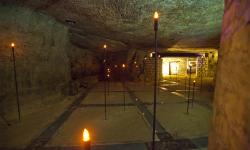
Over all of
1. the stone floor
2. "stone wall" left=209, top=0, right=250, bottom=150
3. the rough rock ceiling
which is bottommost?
the stone floor

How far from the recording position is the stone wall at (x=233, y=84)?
1259mm

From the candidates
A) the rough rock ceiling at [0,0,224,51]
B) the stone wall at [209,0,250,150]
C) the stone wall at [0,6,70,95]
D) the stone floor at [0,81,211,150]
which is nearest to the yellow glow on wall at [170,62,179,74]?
the rough rock ceiling at [0,0,224,51]

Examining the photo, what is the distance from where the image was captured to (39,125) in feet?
14.0

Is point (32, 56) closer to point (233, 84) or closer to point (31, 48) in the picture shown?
point (31, 48)

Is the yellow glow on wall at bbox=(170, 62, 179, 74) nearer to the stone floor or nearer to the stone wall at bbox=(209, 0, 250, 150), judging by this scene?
the stone floor

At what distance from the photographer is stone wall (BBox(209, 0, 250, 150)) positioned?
1.26 m

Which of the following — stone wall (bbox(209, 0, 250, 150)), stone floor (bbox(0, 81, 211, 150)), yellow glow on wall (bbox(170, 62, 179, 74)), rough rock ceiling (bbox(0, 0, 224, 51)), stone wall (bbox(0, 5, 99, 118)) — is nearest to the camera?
stone wall (bbox(209, 0, 250, 150))

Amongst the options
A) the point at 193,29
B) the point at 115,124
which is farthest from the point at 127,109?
the point at 193,29

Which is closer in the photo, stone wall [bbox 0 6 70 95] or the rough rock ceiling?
the rough rock ceiling

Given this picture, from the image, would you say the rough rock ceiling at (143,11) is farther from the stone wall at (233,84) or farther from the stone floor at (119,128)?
the stone floor at (119,128)

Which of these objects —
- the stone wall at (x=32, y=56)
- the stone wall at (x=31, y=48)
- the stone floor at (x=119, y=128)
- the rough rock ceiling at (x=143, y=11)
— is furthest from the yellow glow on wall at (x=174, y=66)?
the stone wall at (x=31, y=48)

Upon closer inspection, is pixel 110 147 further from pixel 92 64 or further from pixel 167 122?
pixel 92 64

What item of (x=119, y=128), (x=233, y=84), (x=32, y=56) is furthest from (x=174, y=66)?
(x=233, y=84)

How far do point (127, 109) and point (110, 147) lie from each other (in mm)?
2542
